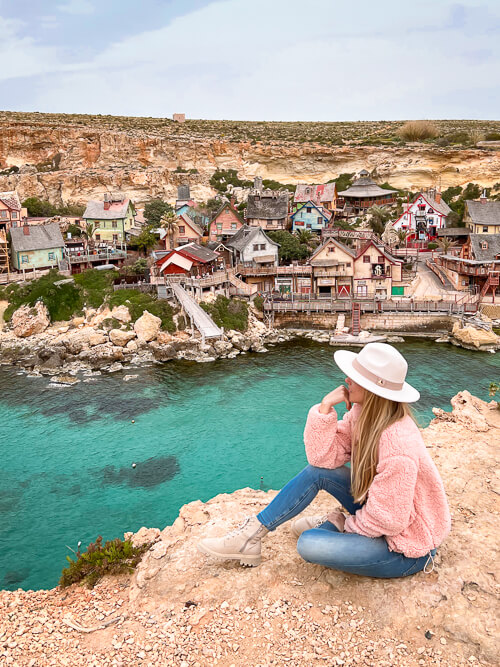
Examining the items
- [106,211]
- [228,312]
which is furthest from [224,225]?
[228,312]

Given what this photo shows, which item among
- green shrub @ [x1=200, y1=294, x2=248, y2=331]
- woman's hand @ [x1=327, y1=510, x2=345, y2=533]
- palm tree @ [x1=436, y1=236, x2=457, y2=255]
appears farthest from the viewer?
palm tree @ [x1=436, y1=236, x2=457, y2=255]

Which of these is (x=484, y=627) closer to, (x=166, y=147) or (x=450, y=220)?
(x=450, y=220)

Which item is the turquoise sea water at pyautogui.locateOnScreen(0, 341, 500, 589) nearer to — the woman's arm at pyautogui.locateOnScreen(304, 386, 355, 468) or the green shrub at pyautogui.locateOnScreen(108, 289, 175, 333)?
the green shrub at pyautogui.locateOnScreen(108, 289, 175, 333)

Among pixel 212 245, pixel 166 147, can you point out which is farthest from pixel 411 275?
pixel 166 147

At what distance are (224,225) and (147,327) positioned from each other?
2329cm

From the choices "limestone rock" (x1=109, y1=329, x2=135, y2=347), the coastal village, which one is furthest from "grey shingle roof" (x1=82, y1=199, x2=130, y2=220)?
"limestone rock" (x1=109, y1=329, x2=135, y2=347)

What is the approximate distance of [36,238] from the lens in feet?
162

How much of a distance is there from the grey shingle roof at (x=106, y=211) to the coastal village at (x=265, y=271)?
128 mm

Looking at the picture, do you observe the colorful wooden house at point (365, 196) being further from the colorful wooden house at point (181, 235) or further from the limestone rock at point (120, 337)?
the limestone rock at point (120, 337)

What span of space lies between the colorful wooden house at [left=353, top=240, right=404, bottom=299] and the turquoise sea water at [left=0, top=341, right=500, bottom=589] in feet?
37.2

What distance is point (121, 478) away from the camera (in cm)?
2170

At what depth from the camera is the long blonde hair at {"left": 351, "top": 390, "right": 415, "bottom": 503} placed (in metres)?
5.80

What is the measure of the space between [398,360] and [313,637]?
347 cm

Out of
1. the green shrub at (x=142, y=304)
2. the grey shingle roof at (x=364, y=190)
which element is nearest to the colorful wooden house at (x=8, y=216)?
the green shrub at (x=142, y=304)
